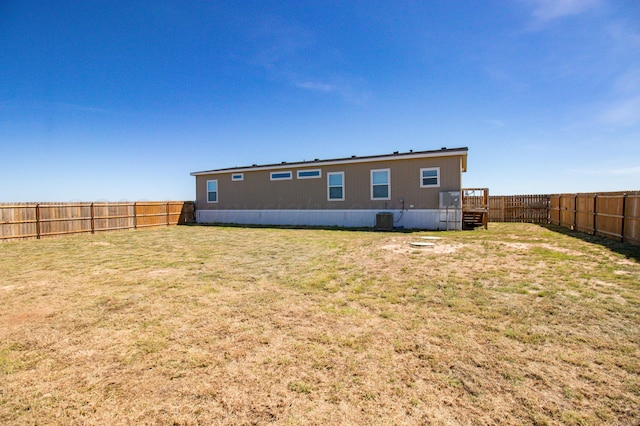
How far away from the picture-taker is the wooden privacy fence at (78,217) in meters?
11.4

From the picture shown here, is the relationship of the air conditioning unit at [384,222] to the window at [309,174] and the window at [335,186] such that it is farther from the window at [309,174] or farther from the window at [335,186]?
the window at [309,174]

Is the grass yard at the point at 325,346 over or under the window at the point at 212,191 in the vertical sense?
under

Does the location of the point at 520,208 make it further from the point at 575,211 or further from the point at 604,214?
the point at 604,214

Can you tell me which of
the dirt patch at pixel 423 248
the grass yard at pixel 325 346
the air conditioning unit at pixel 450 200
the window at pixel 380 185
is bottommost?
the grass yard at pixel 325 346

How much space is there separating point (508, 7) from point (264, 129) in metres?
13.0

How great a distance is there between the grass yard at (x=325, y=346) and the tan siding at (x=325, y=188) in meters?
7.47

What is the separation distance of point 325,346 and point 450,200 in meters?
11.3

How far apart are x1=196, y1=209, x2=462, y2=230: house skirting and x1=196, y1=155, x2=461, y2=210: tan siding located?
0.28 m

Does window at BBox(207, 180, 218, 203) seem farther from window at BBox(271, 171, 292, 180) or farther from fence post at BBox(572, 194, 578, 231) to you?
fence post at BBox(572, 194, 578, 231)

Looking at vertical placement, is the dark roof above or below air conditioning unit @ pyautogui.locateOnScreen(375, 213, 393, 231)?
above

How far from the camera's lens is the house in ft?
41.8

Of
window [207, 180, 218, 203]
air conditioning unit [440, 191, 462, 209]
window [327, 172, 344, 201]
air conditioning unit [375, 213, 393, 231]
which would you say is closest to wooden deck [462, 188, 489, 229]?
air conditioning unit [440, 191, 462, 209]

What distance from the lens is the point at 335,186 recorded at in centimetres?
1507

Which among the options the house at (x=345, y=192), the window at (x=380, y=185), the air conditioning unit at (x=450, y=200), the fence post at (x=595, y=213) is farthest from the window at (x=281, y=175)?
the fence post at (x=595, y=213)
